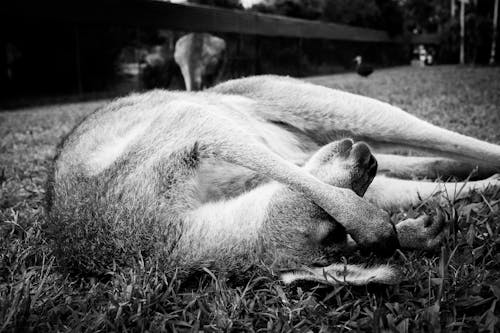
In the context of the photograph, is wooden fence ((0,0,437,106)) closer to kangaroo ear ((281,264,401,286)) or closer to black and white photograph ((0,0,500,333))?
black and white photograph ((0,0,500,333))

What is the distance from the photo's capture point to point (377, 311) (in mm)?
1425

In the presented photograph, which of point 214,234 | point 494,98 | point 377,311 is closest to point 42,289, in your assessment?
point 214,234

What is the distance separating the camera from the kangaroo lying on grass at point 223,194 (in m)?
1.70

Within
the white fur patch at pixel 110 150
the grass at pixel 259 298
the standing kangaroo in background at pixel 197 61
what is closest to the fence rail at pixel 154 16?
the standing kangaroo in background at pixel 197 61

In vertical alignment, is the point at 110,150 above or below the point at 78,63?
below

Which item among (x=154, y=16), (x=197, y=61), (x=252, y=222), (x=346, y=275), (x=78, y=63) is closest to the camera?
(x=346, y=275)

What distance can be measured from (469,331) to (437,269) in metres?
0.40

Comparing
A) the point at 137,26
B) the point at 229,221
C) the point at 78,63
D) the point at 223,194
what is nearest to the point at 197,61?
the point at 137,26

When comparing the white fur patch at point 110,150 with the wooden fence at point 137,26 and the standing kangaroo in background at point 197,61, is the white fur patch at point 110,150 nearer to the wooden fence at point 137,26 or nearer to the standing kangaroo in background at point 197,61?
the standing kangaroo in background at point 197,61

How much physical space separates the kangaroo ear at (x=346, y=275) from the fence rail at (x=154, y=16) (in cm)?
956

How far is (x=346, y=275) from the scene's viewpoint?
5.24 feet

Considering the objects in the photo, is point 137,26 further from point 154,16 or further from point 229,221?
point 229,221

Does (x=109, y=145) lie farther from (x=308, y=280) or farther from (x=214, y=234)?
(x=308, y=280)

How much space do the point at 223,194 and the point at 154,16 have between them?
35.5ft
